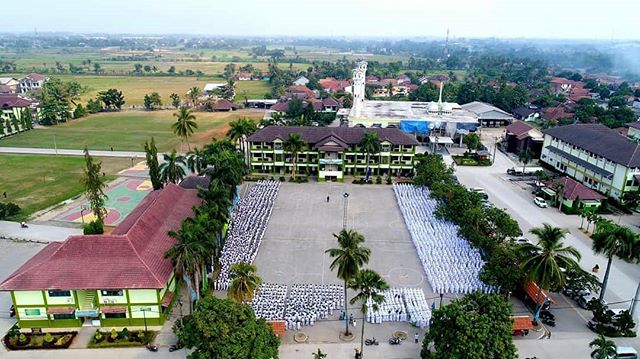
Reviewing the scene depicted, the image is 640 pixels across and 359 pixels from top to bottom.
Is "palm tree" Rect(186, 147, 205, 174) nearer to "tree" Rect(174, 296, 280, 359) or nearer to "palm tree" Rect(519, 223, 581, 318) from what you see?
"tree" Rect(174, 296, 280, 359)

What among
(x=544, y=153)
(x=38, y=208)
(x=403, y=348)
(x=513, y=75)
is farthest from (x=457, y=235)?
(x=513, y=75)

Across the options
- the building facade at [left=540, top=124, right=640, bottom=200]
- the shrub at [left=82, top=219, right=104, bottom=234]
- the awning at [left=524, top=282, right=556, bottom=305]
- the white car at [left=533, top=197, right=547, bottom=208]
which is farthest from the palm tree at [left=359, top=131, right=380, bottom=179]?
the shrub at [left=82, top=219, right=104, bottom=234]

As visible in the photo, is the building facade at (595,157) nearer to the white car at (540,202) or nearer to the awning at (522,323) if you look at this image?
the white car at (540,202)

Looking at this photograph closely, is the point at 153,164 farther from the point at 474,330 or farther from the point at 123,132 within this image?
the point at 123,132

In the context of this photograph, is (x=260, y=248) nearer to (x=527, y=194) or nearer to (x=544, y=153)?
(x=527, y=194)

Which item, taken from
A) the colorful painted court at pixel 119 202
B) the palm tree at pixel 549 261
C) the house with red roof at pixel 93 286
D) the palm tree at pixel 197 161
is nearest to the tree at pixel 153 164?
the palm tree at pixel 197 161
